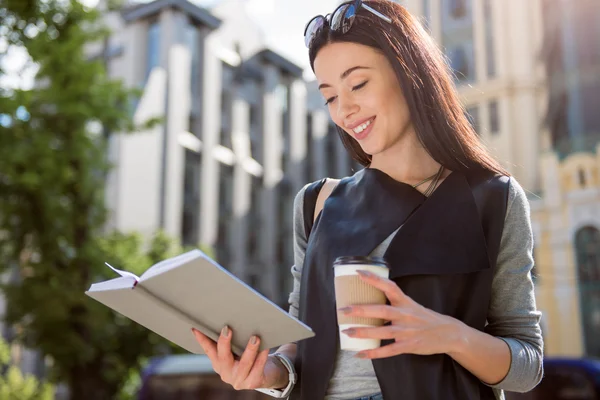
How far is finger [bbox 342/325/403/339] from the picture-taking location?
49.8 inches

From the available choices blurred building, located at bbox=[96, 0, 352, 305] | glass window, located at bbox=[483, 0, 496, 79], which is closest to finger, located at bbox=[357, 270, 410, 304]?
blurred building, located at bbox=[96, 0, 352, 305]

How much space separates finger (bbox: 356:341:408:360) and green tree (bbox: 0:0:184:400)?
9357 millimetres

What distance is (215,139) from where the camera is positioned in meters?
24.2

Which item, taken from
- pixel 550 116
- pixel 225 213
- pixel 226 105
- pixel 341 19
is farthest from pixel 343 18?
pixel 550 116

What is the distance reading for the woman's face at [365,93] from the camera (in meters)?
1.61

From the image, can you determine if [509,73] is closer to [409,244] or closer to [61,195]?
[61,195]

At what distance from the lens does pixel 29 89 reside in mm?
9961

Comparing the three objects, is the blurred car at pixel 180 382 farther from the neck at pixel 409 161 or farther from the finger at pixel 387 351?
the finger at pixel 387 351

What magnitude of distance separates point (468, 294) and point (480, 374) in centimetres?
17

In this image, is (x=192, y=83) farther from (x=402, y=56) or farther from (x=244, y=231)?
(x=402, y=56)

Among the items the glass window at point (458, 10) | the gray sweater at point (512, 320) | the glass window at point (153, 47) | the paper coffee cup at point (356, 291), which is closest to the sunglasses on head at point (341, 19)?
the gray sweater at point (512, 320)

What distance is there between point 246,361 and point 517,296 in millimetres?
603

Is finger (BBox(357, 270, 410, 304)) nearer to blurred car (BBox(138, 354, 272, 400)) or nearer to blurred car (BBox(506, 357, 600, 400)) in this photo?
blurred car (BBox(506, 357, 600, 400))

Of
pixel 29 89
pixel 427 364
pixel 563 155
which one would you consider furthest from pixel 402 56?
pixel 563 155
